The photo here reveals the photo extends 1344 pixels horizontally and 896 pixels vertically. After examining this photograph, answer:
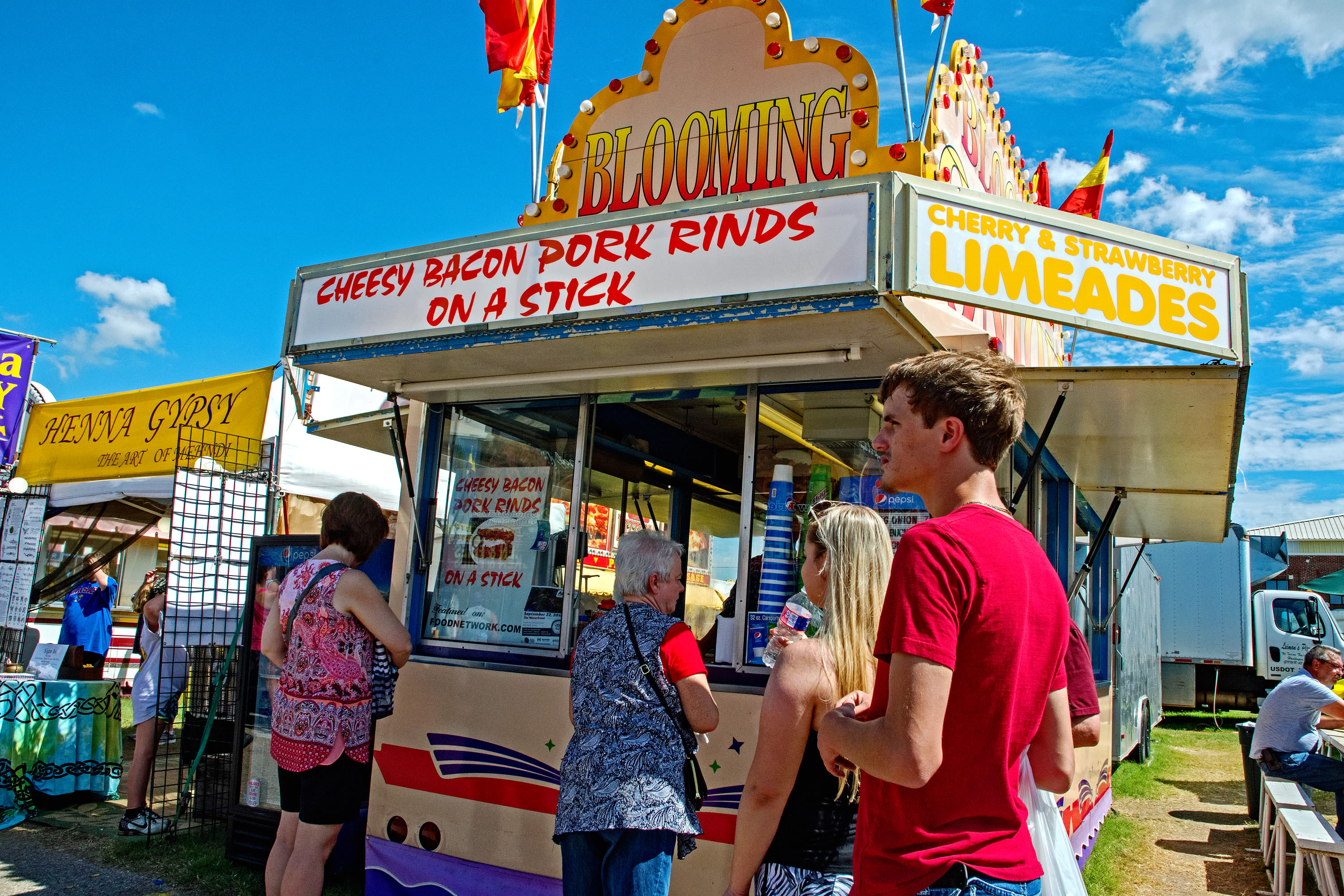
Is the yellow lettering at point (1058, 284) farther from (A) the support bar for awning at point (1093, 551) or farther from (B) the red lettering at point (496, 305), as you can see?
(A) the support bar for awning at point (1093, 551)

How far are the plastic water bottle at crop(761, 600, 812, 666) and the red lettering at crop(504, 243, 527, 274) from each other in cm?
180

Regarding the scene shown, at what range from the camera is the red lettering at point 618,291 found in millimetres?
3352

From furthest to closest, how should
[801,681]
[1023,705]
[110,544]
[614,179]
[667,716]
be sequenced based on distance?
[110,544] → [614,179] → [667,716] → [801,681] → [1023,705]

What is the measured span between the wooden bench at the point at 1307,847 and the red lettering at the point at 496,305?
15.2 ft

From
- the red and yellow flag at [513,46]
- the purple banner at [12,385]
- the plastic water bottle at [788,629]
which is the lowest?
the plastic water bottle at [788,629]

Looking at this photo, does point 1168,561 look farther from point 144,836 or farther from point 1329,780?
point 144,836

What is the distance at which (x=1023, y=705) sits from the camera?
1426 millimetres

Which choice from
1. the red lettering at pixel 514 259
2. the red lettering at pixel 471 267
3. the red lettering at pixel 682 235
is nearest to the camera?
the red lettering at pixel 682 235

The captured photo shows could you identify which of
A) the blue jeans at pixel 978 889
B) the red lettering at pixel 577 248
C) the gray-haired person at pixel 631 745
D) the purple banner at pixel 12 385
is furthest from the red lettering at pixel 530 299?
the purple banner at pixel 12 385

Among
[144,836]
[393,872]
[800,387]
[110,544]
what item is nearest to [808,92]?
[800,387]

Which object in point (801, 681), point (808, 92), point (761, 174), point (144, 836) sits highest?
point (808, 92)

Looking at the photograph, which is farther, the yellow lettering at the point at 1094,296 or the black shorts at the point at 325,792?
the black shorts at the point at 325,792

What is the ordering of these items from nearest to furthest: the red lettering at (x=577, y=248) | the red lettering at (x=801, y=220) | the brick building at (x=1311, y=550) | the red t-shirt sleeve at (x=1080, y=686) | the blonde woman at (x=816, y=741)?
1. the red t-shirt sleeve at (x=1080, y=686)
2. the blonde woman at (x=816, y=741)
3. the red lettering at (x=801, y=220)
4. the red lettering at (x=577, y=248)
5. the brick building at (x=1311, y=550)

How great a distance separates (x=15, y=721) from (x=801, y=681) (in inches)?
244
